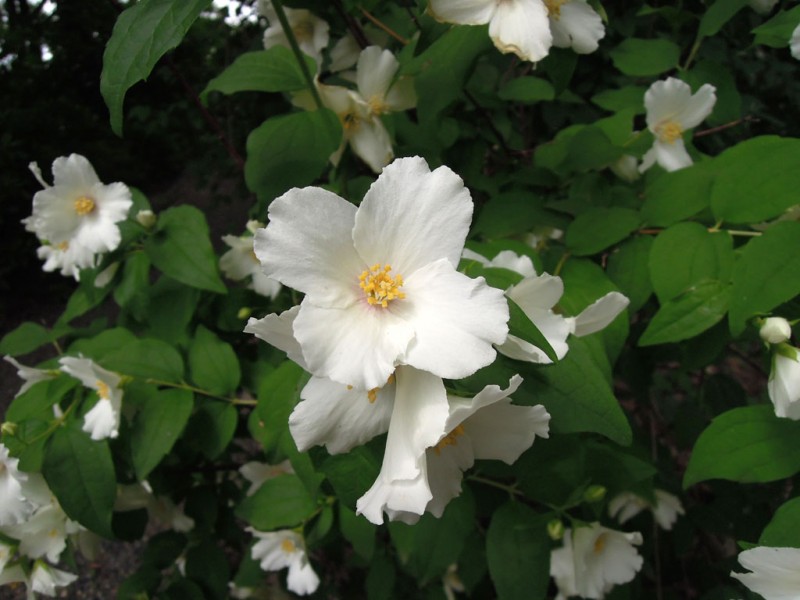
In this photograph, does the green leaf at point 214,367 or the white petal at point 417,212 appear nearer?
the white petal at point 417,212

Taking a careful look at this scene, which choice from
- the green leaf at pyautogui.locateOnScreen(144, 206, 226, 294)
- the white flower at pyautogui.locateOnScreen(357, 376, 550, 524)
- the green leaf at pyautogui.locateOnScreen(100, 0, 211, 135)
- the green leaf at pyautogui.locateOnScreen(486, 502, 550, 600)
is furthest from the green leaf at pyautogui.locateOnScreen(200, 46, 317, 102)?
the green leaf at pyautogui.locateOnScreen(486, 502, 550, 600)

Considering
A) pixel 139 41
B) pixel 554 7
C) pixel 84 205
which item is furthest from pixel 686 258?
pixel 84 205

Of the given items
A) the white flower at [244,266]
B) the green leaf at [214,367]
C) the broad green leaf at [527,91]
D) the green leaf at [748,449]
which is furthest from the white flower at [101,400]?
the broad green leaf at [527,91]

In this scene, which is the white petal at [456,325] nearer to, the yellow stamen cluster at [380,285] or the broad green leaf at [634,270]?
the yellow stamen cluster at [380,285]

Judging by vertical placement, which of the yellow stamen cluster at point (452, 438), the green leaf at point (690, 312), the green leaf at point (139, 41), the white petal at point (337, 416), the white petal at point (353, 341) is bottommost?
the green leaf at point (690, 312)

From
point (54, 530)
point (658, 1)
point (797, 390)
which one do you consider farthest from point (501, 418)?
point (658, 1)

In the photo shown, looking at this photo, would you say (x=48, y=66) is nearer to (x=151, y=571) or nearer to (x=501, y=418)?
(x=151, y=571)

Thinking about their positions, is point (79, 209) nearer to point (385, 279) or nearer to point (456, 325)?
point (385, 279)

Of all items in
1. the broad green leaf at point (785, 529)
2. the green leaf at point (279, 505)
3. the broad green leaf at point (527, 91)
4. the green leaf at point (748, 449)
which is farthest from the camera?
the broad green leaf at point (527, 91)
